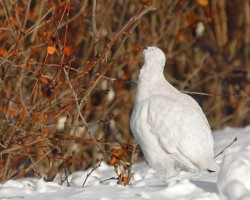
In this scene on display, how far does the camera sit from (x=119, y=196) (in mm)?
3871

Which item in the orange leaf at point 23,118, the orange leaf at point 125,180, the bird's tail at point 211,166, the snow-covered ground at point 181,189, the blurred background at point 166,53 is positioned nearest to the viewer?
the snow-covered ground at point 181,189

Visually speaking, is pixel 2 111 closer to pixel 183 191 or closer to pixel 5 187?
pixel 5 187

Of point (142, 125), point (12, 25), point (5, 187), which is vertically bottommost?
point (5, 187)

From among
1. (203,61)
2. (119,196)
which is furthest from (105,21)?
(119,196)

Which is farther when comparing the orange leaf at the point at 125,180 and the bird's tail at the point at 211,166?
the orange leaf at the point at 125,180

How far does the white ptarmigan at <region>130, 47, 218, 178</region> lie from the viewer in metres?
4.76

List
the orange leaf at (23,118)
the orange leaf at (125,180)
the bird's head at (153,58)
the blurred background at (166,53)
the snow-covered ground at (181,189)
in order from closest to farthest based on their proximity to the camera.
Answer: the snow-covered ground at (181,189) < the orange leaf at (125,180) < the bird's head at (153,58) < the orange leaf at (23,118) < the blurred background at (166,53)

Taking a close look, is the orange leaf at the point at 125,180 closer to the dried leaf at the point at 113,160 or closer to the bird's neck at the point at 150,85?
the dried leaf at the point at 113,160

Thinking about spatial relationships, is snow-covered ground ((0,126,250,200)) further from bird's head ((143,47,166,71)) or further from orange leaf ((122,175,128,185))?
bird's head ((143,47,166,71))

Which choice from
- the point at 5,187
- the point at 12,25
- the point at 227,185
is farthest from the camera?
the point at 12,25

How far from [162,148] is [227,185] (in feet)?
4.03

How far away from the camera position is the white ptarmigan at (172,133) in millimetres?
4758

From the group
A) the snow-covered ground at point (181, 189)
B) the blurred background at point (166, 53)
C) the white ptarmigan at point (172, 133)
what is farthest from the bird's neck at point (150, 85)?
the blurred background at point (166, 53)

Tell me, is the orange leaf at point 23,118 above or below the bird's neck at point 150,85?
below
